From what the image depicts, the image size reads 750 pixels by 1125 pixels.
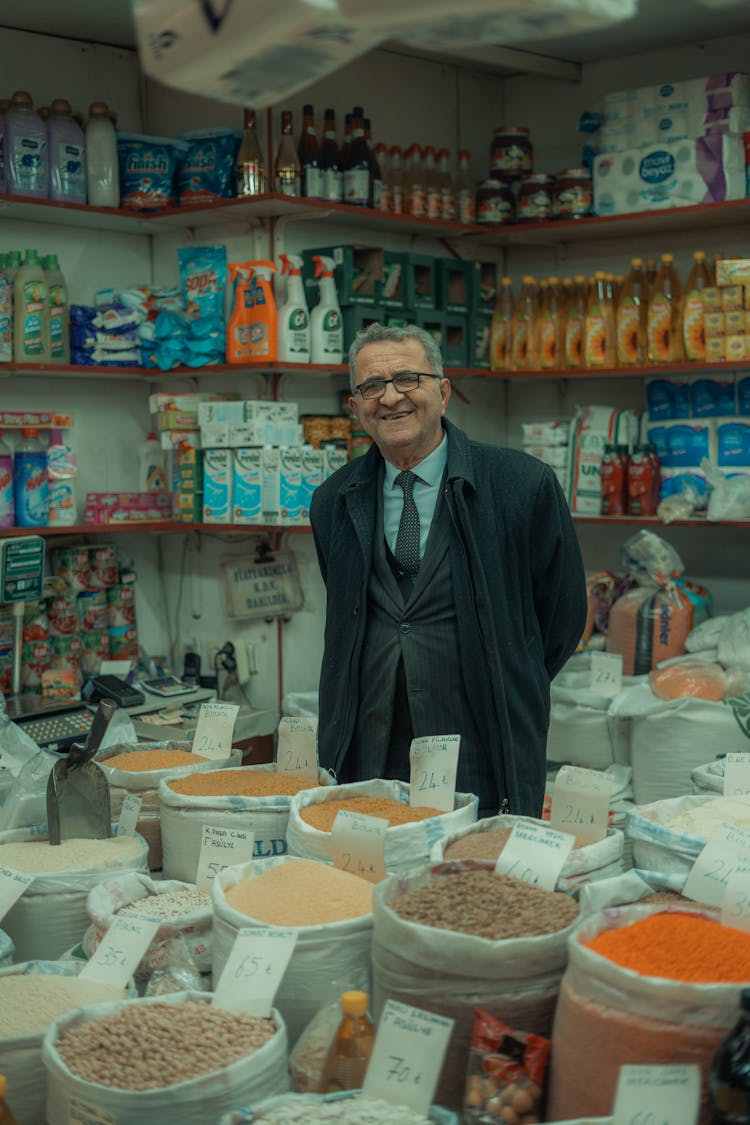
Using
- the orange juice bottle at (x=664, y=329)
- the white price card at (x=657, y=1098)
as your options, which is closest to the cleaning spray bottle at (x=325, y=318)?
the orange juice bottle at (x=664, y=329)

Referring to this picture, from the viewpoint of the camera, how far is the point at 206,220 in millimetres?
4586

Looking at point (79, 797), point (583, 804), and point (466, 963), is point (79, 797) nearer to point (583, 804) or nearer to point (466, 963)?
point (583, 804)

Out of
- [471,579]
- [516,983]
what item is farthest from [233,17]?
[471,579]

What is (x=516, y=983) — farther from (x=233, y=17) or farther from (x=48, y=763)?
(x=48, y=763)

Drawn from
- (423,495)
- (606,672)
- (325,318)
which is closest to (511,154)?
(325,318)

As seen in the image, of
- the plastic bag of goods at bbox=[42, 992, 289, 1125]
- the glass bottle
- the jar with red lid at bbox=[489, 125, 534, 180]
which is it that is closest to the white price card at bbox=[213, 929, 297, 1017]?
the plastic bag of goods at bbox=[42, 992, 289, 1125]

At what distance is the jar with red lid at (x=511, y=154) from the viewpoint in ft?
16.3

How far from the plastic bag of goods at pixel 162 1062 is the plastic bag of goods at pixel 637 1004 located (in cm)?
32

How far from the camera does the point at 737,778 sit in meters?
2.09

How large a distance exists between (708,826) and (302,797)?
618 millimetres

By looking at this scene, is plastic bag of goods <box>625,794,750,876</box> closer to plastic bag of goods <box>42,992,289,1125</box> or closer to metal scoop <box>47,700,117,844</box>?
plastic bag of goods <box>42,992,289,1125</box>

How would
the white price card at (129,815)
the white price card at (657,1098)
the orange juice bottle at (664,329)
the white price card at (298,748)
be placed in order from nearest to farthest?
1. the white price card at (657,1098)
2. the white price card at (129,815)
3. the white price card at (298,748)
4. the orange juice bottle at (664,329)

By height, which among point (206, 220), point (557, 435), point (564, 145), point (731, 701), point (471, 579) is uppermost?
point (564, 145)

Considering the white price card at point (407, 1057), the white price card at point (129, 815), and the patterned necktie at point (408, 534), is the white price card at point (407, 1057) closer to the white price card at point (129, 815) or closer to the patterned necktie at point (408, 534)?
the white price card at point (129, 815)
